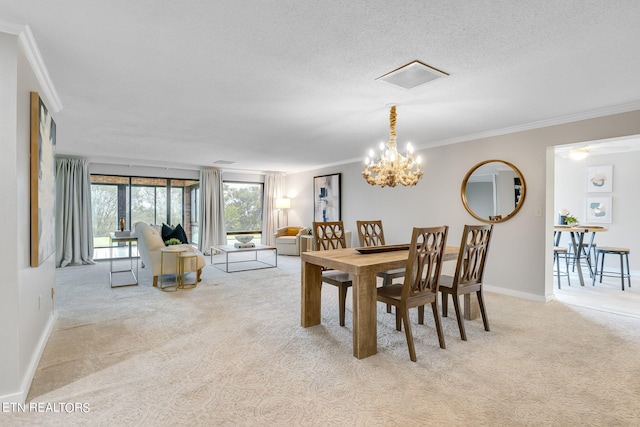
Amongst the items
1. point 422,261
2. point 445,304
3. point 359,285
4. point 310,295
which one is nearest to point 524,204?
point 445,304

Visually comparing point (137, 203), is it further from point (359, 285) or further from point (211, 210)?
point (359, 285)

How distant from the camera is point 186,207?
804 cm

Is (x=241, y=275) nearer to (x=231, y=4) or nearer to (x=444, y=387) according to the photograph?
(x=444, y=387)

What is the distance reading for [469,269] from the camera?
297cm

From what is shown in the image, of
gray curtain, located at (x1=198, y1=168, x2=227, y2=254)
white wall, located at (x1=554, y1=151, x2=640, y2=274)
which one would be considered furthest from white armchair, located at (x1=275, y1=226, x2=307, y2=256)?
white wall, located at (x1=554, y1=151, x2=640, y2=274)

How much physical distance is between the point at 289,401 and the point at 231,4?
223 cm

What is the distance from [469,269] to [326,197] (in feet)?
16.3

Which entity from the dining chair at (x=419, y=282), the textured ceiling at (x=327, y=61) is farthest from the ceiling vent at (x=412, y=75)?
the dining chair at (x=419, y=282)

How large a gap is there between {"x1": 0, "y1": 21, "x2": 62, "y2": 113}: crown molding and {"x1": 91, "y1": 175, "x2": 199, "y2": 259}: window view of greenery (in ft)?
14.7

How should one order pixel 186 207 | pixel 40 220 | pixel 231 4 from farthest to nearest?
pixel 186 207 < pixel 40 220 < pixel 231 4

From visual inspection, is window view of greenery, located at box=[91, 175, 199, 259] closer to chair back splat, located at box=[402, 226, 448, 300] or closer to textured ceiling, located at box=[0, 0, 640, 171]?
textured ceiling, located at box=[0, 0, 640, 171]

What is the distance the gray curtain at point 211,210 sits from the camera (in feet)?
25.9

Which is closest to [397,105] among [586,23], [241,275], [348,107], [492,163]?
[348,107]

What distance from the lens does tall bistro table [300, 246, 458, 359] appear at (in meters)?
2.49
